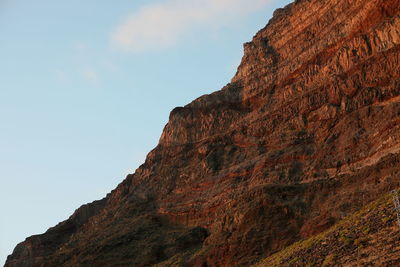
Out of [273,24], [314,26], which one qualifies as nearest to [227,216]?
[314,26]

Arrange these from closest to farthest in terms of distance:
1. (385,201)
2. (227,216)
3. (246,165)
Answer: (385,201) < (227,216) < (246,165)

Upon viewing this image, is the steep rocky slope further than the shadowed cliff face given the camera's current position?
No

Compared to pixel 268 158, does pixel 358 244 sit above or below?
below

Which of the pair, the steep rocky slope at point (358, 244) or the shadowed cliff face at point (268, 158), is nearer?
the steep rocky slope at point (358, 244)

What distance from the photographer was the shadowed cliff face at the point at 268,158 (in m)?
42.8

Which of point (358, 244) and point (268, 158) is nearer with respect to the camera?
point (358, 244)

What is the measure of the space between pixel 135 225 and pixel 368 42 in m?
30.7

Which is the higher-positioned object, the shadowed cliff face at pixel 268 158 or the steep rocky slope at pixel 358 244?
the shadowed cliff face at pixel 268 158

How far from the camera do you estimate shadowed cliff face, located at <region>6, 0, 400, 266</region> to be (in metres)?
42.8

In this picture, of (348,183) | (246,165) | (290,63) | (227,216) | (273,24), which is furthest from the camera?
(273,24)

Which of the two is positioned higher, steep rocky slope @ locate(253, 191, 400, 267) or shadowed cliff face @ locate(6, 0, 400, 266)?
shadowed cliff face @ locate(6, 0, 400, 266)

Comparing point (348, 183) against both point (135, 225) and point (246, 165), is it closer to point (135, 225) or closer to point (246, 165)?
point (246, 165)

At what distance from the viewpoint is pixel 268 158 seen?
53.0 m

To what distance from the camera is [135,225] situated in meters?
58.3
